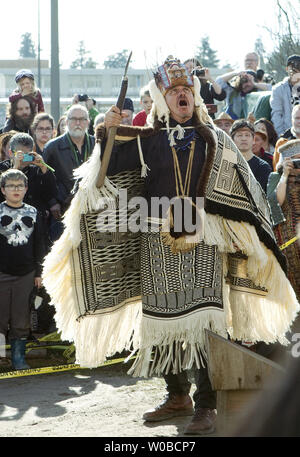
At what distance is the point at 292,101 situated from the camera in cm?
873

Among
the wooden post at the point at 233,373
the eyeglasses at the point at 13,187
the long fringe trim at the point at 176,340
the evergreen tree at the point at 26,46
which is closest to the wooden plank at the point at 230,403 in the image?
the wooden post at the point at 233,373

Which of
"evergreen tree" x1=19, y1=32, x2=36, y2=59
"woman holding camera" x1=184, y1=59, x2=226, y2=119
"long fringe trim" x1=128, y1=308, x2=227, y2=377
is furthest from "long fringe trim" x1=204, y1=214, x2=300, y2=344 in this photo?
"evergreen tree" x1=19, y1=32, x2=36, y2=59

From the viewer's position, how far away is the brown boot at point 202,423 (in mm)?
4762

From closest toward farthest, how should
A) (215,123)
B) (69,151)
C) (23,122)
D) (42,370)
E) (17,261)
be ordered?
1. (42,370)
2. (17,261)
3. (69,151)
4. (215,123)
5. (23,122)

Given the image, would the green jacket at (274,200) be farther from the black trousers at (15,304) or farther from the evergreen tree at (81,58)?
the evergreen tree at (81,58)

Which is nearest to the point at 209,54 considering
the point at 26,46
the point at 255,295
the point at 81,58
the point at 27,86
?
the point at 81,58

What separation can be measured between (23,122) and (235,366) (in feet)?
18.4

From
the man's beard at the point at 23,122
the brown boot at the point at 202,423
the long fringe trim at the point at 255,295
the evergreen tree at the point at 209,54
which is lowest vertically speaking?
the brown boot at the point at 202,423

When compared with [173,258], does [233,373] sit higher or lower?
lower

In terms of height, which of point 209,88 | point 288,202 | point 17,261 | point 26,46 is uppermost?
point 26,46

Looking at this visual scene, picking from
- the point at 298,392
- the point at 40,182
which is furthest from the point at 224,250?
the point at 298,392

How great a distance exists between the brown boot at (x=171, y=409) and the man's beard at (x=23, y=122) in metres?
4.63

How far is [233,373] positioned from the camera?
4.04m

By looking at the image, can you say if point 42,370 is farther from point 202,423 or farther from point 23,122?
point 23,122
